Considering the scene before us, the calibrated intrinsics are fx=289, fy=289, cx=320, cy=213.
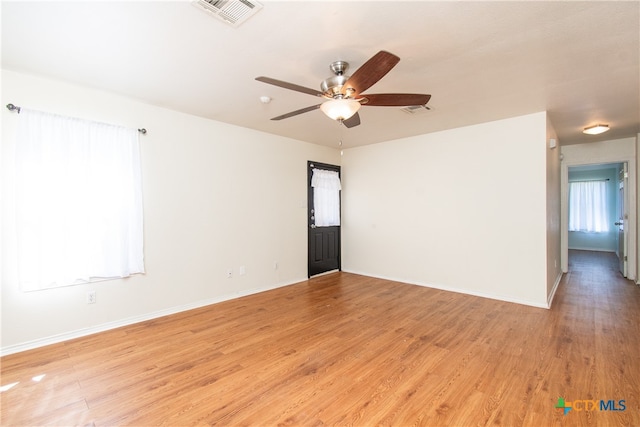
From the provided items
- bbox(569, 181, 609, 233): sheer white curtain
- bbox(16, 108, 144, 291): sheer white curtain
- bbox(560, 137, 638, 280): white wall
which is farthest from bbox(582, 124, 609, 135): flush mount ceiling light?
bbox(16, 108, 144, 291): sheer white curtain

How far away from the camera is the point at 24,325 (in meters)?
2.68

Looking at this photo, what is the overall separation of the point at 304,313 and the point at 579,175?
32.2 feet

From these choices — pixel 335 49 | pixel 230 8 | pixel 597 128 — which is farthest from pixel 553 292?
pixel 230 8

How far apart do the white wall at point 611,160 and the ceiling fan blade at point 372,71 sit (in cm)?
566

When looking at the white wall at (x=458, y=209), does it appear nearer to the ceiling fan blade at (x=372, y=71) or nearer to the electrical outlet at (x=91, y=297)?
the ceiling fan blade at (x=372, y=71)

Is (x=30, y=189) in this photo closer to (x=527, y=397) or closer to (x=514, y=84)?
(x=527, y=397)

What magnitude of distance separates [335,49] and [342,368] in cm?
253

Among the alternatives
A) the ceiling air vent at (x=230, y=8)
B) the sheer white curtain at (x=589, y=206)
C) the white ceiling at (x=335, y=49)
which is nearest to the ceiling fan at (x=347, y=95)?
the white ceiling at (x=335, y=49)

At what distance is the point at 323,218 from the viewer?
5672 millimetres

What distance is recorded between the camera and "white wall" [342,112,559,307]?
152 inches

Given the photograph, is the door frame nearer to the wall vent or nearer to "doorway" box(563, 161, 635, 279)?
"doorway" box(563, 161, 635, 279)

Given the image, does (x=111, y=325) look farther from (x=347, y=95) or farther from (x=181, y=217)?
(x=347, y=95)

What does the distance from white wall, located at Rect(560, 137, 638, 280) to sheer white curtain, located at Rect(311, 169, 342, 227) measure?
438cm

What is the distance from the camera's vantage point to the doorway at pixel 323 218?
5.45m
